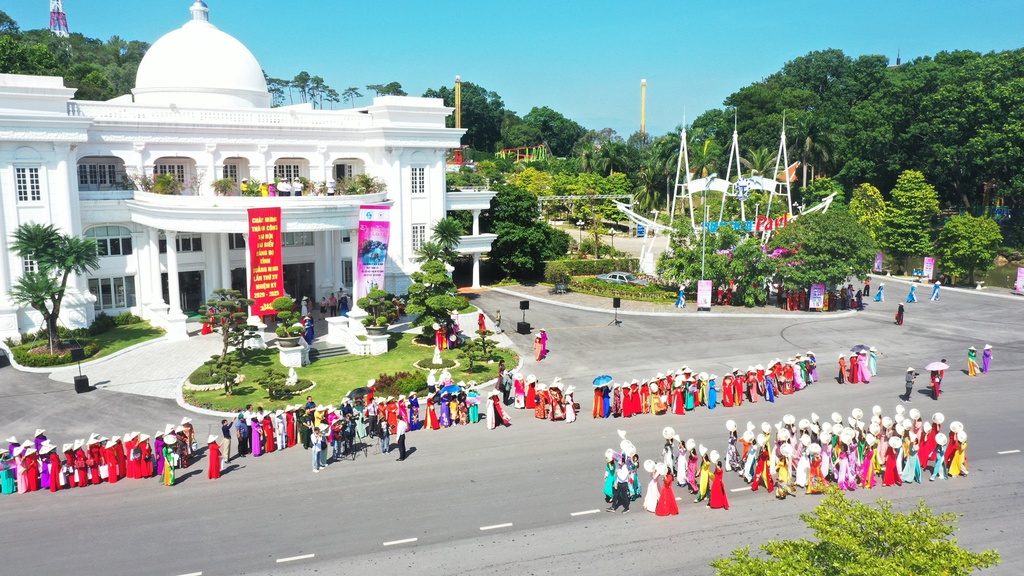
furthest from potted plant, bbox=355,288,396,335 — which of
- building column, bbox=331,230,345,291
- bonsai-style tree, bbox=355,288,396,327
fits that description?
building column, bbox=331,230,345,291

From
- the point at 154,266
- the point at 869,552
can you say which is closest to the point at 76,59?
the point at 154,266

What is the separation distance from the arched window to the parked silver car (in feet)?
89.6

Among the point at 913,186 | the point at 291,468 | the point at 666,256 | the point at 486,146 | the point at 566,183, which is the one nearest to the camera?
the point at 291,468

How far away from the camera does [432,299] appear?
3338 centimetres

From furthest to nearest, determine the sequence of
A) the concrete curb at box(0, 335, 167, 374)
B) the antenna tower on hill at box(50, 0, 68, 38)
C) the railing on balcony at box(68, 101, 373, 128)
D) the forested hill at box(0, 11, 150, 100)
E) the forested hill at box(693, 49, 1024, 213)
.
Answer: the antenna tower on hill at box(50, 0, 68, 38) < the forested hill at box(0, 11, 150, 100) < the forested hill at box(693, 49, 1024, 213) < the railing on balcony at box(68, 101, 373, 128) < the concrete curb at box(0, 335, 167, 374)

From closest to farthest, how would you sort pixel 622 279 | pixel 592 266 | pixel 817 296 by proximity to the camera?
pixel 817 296, pixel 622 279, pixel 592 266

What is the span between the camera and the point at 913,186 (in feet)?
185

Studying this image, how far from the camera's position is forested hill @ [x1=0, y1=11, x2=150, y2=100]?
66.4m

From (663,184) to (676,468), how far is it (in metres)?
61.5

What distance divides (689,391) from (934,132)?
50314 millimetres

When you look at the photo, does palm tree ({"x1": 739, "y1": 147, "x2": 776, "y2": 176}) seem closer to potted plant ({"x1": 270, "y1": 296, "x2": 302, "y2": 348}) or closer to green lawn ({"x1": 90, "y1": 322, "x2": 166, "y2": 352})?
potted plant ({"x1": 270, "y1": 296, "x2": 302, "y2": 348})

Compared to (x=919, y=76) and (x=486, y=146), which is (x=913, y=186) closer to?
(x=919, y=76)

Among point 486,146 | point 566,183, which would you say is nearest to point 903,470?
point 566,183

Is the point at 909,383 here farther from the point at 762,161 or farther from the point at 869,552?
the point at 762,161
